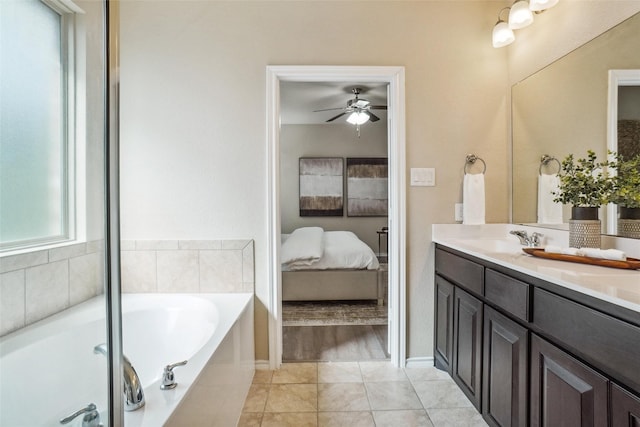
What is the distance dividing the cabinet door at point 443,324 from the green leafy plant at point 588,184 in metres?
0.80

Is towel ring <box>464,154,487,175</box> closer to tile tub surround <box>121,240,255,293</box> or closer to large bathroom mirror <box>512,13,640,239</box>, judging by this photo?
large bathroom mirror <box>512,13,640,239</box>

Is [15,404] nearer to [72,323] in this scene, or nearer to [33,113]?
[72,323]

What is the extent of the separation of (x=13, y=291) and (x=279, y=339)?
1.74m

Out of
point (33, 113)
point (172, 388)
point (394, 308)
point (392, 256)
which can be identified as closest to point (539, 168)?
point (392, 256)

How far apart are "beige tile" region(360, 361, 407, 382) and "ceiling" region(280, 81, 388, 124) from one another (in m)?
2.47

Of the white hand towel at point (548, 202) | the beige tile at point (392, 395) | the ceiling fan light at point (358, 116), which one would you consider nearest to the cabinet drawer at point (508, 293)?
the white hand towel at point (548, 202)

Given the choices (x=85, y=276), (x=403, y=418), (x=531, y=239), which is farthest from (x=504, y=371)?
(x=85, y=276)

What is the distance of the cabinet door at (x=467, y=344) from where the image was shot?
167 centimetres

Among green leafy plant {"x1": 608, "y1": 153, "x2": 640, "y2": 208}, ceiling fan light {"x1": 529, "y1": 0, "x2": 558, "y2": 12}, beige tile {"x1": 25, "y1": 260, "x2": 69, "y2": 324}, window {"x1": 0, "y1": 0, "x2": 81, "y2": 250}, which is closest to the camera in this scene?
window {"x1": 0, "y1": 0, "x2": 81, "y2": 250}

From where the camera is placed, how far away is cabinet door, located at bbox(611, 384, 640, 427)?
856 mm

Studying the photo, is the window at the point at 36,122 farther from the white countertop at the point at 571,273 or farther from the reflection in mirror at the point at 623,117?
the reflection in mirror at the point at 623,117

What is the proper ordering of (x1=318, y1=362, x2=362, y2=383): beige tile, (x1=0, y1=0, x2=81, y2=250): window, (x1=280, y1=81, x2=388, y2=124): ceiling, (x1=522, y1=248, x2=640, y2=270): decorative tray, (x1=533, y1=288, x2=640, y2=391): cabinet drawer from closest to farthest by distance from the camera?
(x1=0, y1=0, x2=81, y2=250): window → (x1=533, y1=288, x2=640, y2=391): cabinet drawer → (x1=522, y1=248, x2=640, y2=270): decorative tray → (x1=318, y1=362, x2=362, y2=383): beige tile → (x1=280, y1=81, x2=388, y2=124): ceiling

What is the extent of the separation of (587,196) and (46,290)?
2071 mm

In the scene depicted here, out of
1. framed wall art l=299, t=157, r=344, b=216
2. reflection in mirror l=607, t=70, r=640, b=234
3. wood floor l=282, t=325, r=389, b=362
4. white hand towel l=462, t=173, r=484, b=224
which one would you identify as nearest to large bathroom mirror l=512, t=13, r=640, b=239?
reflection in mirror l=607, t=70, r=640, b=234
